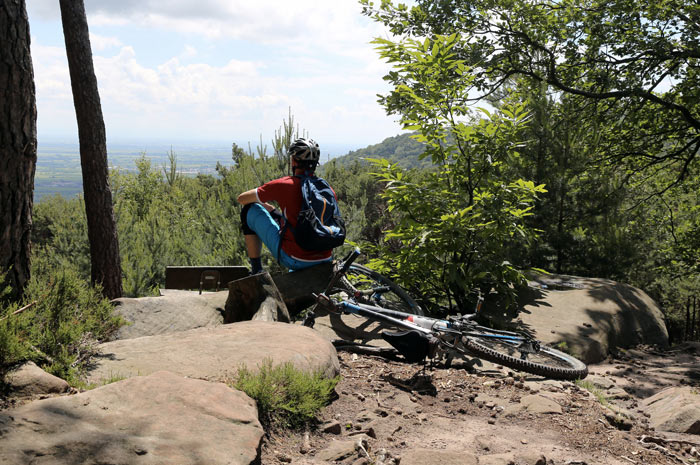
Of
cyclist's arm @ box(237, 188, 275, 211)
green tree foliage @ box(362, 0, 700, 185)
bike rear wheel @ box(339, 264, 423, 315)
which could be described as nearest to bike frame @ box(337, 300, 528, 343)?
bike rear wheel @ box(339, 264, 423, 315)

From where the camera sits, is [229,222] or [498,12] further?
[498,12]

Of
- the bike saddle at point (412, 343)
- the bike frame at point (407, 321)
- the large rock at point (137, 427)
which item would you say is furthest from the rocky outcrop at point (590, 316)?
the large rock at point (137, 427)

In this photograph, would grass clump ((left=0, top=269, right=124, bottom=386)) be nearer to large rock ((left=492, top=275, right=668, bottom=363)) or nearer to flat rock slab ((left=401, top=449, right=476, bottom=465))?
flat rock slab ((left=401, top=449, right=476, bottom=465))

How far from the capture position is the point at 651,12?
10312 millimetres

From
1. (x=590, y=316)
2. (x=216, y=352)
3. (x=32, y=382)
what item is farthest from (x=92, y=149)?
(x=590, y=316)

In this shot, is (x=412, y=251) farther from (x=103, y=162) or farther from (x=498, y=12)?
(x=498, y=12)

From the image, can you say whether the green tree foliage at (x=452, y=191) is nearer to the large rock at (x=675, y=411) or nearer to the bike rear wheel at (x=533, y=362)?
the bike rear wheel at (x=533, y=362)

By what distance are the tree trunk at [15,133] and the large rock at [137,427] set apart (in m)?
1.39

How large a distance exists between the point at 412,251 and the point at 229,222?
4.14 metres

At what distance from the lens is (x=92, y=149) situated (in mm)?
6633

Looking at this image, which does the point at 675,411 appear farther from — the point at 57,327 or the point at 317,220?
the point at 57,327

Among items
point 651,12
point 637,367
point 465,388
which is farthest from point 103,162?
point 651,12

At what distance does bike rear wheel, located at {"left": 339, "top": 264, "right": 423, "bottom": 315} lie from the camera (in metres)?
5.44

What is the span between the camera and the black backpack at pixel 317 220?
17.6 feet
